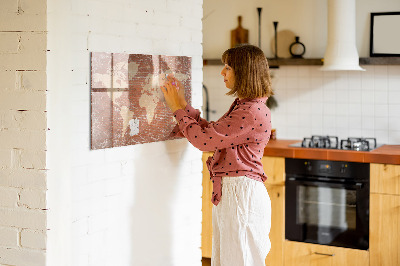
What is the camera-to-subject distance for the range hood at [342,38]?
4441 millimetres

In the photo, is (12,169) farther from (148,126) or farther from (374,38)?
(374,38)

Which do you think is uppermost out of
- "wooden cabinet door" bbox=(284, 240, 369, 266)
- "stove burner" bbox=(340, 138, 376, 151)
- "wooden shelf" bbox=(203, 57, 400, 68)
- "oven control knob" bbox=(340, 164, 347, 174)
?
"wooden shelf" bbox=(203, 57, 400, 68)

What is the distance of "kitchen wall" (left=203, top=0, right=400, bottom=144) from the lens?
15.3 feet

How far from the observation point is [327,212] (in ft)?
14.0

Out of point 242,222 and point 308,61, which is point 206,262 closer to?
point 308,61

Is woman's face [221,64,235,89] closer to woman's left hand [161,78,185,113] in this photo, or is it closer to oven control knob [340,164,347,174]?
woman's left hand [161,78,185,113]

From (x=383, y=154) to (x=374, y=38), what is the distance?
1.08m

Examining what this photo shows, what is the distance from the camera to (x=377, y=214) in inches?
159

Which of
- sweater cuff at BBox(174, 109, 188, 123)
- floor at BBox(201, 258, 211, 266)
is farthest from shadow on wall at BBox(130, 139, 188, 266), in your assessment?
floor at BBox(201, 258, 211, 266)

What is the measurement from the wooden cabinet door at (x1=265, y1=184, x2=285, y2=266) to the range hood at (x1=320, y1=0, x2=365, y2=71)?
994 mm

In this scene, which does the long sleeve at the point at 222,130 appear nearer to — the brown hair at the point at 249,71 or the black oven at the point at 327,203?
the brown hair at the point at 249,71

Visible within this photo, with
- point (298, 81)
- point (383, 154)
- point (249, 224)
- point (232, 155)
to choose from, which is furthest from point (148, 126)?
point (298, 81)

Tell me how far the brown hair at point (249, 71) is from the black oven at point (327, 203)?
1.60 metres

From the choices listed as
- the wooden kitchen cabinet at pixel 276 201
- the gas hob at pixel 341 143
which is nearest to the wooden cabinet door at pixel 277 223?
the wooden kitchen cabinet at pixel 276 201
